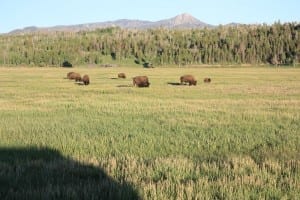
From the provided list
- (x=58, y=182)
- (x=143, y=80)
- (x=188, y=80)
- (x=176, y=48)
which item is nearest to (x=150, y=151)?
(x=58, y=182)

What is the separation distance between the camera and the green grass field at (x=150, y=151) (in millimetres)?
7430

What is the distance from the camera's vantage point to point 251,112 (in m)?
21.0

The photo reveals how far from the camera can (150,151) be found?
40.8 ft

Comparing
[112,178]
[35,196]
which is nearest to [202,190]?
[112,178]

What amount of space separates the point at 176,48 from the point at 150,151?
162m

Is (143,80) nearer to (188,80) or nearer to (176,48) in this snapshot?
(188,80)

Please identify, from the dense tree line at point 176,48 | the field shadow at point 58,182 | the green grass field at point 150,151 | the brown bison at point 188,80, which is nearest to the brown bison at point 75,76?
the brown bison at point 188,80

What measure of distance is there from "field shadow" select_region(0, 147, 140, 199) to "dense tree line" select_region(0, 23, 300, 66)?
5887 inches

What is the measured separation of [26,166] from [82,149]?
3265 millimetres

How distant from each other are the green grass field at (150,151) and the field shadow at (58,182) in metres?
0.02

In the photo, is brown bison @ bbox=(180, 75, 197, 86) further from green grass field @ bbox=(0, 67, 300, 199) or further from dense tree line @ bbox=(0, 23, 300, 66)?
dense tree line @ bbox=(0, 23, 300, 66)

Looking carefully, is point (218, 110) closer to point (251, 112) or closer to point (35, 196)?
point (251, 112)

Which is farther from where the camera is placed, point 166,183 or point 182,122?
point 182,122

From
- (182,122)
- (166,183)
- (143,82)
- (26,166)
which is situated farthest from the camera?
(143,82)
